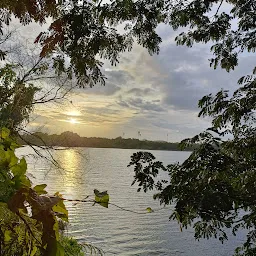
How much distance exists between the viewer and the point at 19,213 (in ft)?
1.95

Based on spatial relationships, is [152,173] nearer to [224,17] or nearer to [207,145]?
[207,145]

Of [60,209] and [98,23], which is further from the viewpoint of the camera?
[98,23]

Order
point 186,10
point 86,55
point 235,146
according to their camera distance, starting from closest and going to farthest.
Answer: point 86,55 → point 186,10 → point 235,146

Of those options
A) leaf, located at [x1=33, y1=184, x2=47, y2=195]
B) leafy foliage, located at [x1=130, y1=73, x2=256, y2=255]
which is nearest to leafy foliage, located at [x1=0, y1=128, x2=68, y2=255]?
leaf, located at [x1=33, y1=184, x2=47, y2=195]

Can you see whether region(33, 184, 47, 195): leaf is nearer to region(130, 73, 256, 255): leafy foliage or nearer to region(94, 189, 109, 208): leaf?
region(94, 189, 109, 208): leaf

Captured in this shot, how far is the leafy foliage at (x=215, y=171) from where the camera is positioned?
376 centimetres

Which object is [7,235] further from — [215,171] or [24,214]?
[215,171]

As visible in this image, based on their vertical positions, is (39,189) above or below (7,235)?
above

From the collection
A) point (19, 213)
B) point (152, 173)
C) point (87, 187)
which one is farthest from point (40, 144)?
point (87, 187)

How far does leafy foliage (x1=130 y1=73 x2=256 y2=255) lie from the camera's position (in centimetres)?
376

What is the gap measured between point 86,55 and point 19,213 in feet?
7.84

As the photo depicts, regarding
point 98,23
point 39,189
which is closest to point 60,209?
point 39,189

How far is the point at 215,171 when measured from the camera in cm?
397

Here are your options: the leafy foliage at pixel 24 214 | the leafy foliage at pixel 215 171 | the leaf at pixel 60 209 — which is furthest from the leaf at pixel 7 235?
the leafy foliage at pixel 215 171
